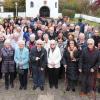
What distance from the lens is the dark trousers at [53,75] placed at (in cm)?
1167

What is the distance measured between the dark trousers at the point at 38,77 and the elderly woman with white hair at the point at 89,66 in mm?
1358

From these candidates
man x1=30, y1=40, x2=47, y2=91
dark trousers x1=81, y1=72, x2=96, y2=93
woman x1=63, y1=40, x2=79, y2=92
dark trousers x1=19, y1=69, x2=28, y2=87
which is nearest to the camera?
dark trousers x1=81, y1=72, x2=96, y2=93

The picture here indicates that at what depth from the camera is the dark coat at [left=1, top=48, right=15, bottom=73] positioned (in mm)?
11461

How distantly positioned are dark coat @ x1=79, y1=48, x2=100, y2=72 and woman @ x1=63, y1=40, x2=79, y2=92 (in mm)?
332

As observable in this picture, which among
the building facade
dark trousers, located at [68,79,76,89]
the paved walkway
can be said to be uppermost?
the building facade

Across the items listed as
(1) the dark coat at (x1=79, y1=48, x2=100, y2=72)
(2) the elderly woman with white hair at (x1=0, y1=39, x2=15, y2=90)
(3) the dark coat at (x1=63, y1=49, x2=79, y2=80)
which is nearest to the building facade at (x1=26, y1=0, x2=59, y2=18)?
(2) the elderly woman with white hair at (x1=0, y1=39, x2=15, y2=90)

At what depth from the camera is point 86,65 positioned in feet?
35.9

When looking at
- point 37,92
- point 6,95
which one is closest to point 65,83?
point 37,92

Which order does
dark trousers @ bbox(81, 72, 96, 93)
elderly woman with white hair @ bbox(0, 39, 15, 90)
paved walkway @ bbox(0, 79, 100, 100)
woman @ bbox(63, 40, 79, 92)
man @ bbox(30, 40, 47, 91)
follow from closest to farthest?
1. paved walkway @ bbox(0, 79, 100, 100)
2. dark trousers @ bbox(81, 72, 96, 93)
3. woman @ bbox(63, 40, 79, 92)
4. man @ bbox(30, 40, 47, 91)
5. elderly woman with white hair @ bbox(0, 39, 15, 90)

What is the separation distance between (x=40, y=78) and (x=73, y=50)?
147 cm

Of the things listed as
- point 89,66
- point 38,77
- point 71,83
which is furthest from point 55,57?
point 89,66

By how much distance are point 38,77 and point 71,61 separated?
1279 mm

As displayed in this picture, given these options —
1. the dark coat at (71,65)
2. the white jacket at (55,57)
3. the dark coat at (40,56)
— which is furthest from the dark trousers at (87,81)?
the dark coat at (40,56)

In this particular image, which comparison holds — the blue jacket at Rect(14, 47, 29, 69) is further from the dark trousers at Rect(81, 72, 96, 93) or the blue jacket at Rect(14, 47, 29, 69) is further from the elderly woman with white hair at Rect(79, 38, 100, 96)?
the dark trousers at Rect(81, 72, 96, 93)
